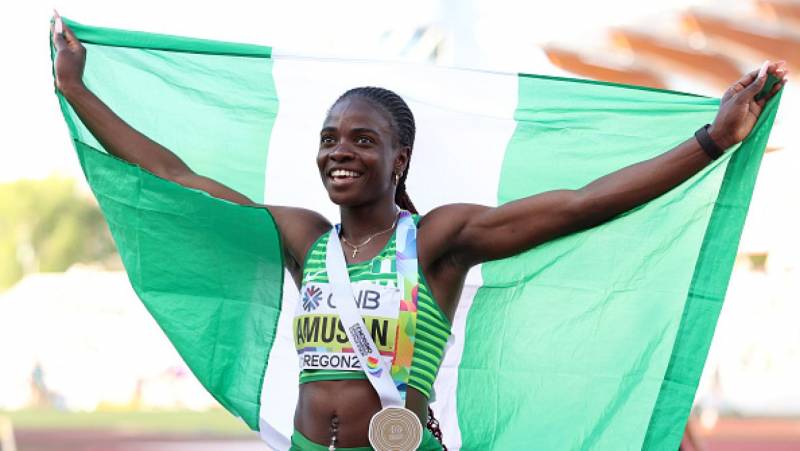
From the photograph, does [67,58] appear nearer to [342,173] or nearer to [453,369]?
[342,173]

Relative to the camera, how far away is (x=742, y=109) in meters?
4.04

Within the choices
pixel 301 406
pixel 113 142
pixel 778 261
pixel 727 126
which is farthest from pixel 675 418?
pixel 778 261

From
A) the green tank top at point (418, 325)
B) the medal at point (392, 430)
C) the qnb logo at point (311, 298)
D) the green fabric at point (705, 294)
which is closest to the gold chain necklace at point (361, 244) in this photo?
the green tank top at point (418, 325)

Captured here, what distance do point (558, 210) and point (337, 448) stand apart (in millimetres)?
953

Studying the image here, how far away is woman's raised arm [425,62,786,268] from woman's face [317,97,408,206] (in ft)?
0.73

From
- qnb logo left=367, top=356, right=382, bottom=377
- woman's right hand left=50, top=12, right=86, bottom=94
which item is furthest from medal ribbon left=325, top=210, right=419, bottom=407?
woman's right hand left=50, top=12, right=86, bottom=94

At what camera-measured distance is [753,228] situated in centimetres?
2633

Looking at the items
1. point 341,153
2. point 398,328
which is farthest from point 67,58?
point 398,328

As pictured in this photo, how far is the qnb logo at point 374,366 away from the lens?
3.78 m

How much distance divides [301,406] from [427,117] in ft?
4.63

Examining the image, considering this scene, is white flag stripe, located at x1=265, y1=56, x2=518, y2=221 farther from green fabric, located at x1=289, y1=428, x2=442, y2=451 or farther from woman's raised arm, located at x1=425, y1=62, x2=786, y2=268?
green fabric, located at x1=289, y1=428, x2=442, y2=451

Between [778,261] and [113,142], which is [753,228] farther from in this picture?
[113,142]

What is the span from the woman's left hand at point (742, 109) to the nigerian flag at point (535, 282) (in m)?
0.18

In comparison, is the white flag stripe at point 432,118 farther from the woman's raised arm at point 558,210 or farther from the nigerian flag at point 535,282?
the woman's raised arm at point 558,210
